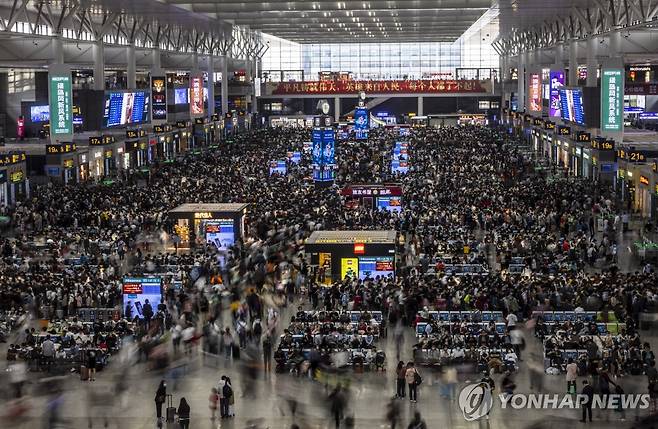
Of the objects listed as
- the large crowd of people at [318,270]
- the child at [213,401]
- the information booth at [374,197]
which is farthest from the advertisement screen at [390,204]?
the child at [213,401]

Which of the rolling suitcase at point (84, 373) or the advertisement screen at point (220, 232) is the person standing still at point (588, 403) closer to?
the rolling suitcase at point (84, 373)

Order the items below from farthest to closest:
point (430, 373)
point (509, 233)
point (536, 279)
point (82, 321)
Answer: point (509, 233) < point (536, 279) < point (82, 321) < point (430, 373)

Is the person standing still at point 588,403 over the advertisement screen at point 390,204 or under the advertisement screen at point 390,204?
under

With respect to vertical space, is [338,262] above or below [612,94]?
below

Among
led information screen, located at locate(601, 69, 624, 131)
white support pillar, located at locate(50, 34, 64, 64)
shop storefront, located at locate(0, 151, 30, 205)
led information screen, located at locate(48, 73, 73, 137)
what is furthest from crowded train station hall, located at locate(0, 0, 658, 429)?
white support pillar, located at locate(50, 34, 64, 64)

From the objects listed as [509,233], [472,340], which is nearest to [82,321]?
[472,340]

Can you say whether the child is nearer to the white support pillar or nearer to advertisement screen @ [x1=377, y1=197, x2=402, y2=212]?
advertisement screen @ [x1=377, y1=197, x2=402, y2=212]

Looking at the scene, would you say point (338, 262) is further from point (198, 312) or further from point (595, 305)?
point (595, 305)
